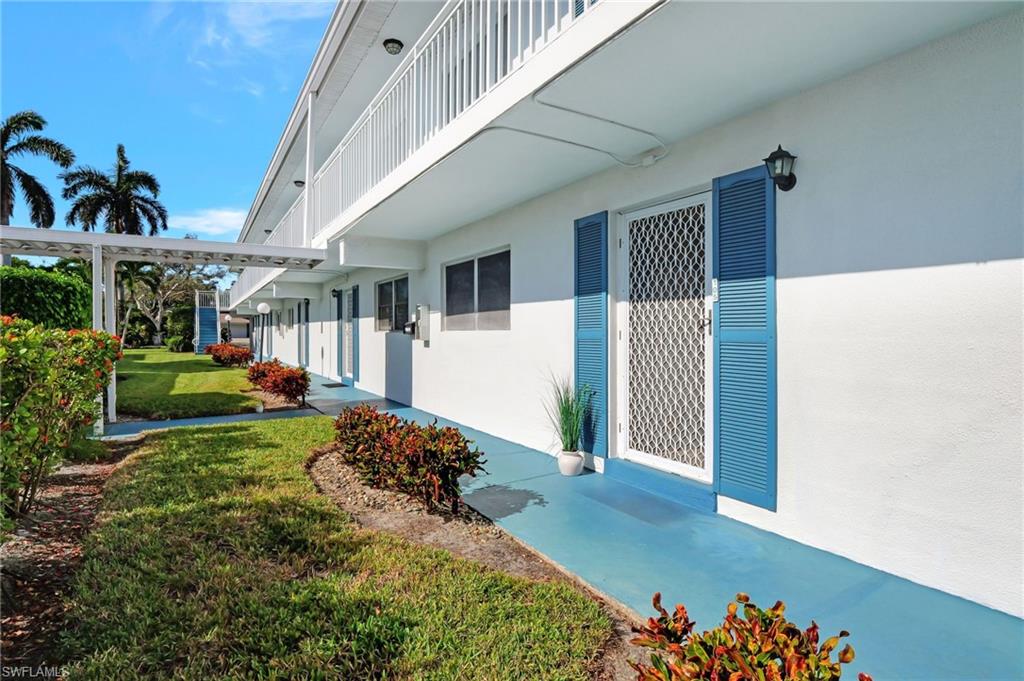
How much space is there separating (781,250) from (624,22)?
7.04 feet

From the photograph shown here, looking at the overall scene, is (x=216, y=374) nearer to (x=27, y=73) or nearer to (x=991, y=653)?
(x=27, y=73)

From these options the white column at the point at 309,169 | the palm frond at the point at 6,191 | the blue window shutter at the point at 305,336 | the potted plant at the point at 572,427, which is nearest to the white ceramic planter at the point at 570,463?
the potted plant at the point at 572,427

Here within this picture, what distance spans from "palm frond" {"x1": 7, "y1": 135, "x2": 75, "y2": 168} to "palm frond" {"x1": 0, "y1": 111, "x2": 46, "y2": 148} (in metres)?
0.31

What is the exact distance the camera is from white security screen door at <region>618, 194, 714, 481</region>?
15.7 ft

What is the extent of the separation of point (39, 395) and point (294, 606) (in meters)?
2.20

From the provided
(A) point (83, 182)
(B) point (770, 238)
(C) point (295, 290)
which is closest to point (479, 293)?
(B) point (770, 238)

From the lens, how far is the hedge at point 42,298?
10268 millimetres

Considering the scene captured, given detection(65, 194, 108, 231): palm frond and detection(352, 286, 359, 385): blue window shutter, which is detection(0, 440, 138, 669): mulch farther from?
detection(65, 194, 108, 231): palm frond

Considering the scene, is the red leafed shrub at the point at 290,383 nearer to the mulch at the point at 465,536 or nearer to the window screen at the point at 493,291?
the window screen at the point at 493,291

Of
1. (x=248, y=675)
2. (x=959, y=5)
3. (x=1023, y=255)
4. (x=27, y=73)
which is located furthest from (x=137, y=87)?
(x=1023, y=255)

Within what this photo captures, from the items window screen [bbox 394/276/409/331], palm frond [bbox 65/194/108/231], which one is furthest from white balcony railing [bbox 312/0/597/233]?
palm frond [bbox 65/194/108/231]

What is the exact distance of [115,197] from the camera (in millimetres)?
29375

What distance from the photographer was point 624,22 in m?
2.97

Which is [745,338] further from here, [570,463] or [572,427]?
[570,463]
